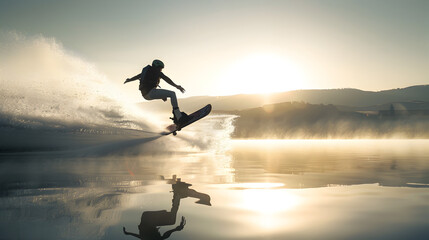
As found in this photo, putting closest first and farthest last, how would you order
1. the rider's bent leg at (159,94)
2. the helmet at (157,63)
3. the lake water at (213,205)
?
the lake water at (213,205), the helmet at (157,63), the rider's bent leg at (159,94)

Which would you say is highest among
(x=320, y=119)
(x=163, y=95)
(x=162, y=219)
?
(x=320, y=119)

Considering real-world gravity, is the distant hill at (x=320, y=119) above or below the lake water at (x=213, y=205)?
above

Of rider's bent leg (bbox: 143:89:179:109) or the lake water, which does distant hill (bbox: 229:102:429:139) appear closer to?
rider's bent leg (bbox: 143:89:179:109)

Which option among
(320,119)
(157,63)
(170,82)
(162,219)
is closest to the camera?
(162,219)

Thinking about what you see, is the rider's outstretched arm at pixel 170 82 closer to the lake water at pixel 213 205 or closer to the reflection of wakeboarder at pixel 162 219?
the lake water at pixel 213 205

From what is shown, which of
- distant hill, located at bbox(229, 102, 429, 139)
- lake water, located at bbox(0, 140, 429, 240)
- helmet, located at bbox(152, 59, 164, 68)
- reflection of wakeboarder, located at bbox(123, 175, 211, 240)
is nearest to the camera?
reflection of wakeboarder, located at bbox(123, 175, 211, 240)

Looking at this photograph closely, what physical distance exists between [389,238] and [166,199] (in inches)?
169

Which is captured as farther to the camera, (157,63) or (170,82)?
(170,82)

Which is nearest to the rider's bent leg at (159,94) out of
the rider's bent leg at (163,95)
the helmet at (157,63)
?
the rider's bent leg at (163,95)

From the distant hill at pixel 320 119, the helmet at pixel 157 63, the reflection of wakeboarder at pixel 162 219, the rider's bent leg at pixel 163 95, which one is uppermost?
the distant hill at pixel 320 119

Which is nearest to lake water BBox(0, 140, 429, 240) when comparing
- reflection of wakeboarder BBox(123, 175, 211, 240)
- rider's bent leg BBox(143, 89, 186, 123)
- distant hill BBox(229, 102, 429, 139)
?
reflection of wakeboarder BBox(123, 175, 211, 240)

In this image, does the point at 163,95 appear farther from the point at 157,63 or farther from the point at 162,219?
the point at 162,219

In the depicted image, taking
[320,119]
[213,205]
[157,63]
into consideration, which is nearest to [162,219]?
[213,205]

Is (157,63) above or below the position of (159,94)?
above
